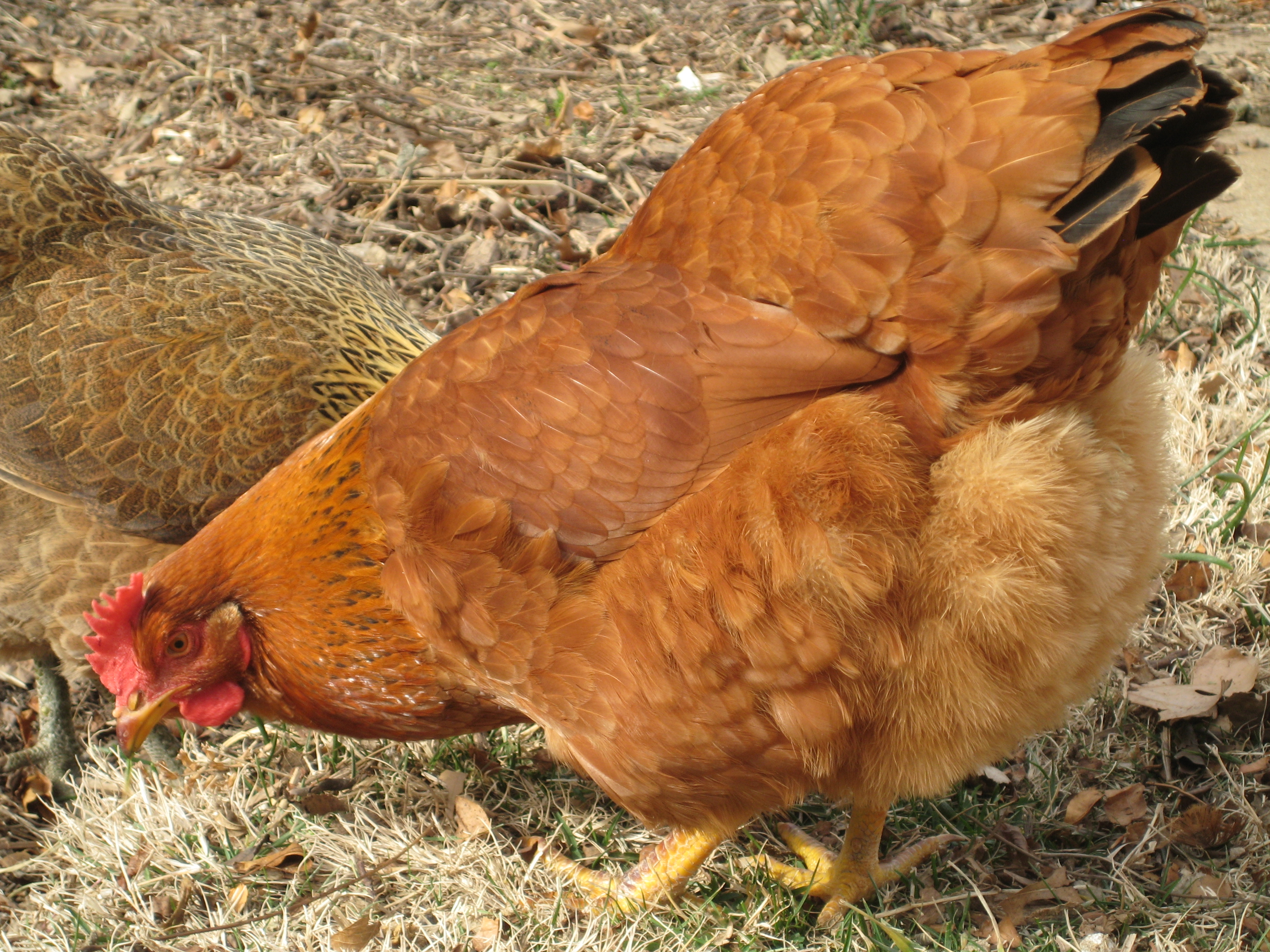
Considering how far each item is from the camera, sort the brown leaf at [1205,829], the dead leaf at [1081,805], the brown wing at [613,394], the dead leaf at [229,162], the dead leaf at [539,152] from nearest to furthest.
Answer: the brown wing at [613,394], the brown leaf at [1205,829], the dead leaf at [1081,805], the dead leaf at [539,152], the dead leaf at [229,162]

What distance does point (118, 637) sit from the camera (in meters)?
2.30

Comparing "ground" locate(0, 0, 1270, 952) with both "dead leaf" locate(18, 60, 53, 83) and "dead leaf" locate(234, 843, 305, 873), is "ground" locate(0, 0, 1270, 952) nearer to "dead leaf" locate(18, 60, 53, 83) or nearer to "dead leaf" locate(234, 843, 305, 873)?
"dead leaf" locate(234, 843, 305, 873)

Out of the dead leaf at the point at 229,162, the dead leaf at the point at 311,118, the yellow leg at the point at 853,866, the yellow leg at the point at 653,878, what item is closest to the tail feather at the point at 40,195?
the dead leaf at the point at 229,162

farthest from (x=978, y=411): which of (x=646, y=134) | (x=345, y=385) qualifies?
(x=646, y=134)

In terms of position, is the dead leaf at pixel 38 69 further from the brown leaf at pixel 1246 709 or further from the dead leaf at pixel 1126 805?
the brown leaf at pixel 1246 709

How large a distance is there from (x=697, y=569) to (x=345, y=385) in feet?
4.93

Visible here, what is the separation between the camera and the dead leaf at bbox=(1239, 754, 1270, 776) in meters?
2.58

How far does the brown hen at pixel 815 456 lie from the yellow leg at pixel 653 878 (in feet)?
0.56

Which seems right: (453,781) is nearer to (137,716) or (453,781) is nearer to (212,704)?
(212,704)

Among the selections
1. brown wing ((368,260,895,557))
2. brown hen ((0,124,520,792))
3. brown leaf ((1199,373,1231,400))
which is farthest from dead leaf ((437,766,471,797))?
brown leaf ((1199,373,1231,400))

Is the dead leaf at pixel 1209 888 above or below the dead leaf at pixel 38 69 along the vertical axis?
below

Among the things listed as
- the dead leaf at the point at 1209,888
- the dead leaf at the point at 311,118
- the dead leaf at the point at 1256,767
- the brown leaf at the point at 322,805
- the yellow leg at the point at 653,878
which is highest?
the dead leaf at the point at 311,118

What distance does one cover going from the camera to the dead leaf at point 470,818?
8.87 ft

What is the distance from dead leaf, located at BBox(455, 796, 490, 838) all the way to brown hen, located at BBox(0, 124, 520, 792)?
3.47ft
